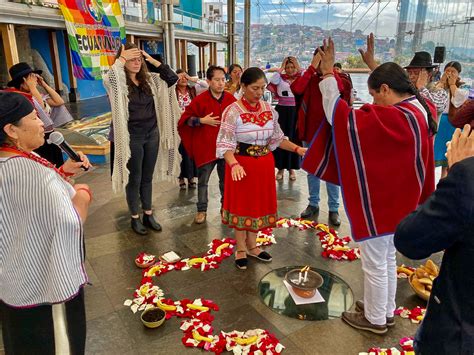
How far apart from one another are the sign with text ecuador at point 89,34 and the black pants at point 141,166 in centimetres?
261

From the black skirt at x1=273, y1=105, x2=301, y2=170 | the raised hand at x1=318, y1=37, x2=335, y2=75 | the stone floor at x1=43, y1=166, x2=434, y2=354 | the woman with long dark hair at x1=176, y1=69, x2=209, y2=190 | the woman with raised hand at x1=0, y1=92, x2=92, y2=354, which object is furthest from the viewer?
the black skirt at x1=273, y1=105, x2=301, y2=170

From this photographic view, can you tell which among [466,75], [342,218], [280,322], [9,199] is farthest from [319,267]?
[466,75]

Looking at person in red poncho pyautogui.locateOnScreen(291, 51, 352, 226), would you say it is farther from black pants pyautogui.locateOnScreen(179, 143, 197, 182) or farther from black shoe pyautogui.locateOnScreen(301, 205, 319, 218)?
black pants pyautogui.locateOnScreen(179, 143, 197, 182)

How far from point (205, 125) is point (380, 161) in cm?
195

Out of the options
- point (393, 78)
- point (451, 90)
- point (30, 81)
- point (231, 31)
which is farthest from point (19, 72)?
point (231, 31)

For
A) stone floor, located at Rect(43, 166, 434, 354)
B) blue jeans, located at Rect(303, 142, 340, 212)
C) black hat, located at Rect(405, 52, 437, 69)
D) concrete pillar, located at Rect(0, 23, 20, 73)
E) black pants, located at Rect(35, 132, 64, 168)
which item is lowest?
stone floor, located at Rect(43, 166, 434, 354)

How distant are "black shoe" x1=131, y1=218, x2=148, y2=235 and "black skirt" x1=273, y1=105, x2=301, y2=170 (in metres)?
2.00

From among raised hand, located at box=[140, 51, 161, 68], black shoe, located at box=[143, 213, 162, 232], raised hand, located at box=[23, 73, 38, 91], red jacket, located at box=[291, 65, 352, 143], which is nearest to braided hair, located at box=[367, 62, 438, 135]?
red jacket, located at box=[291, 65, 352, 143]

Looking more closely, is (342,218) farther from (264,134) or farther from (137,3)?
(137,3)

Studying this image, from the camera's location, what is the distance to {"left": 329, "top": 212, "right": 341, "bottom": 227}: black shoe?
3561 millimetres

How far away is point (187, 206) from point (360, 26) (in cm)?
885

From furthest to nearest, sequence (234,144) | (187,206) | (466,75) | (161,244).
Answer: (466,75) < (187,206) < (161,244) < (234,144)

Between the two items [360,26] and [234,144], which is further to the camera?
[360,26]

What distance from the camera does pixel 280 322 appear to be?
7.27ft
